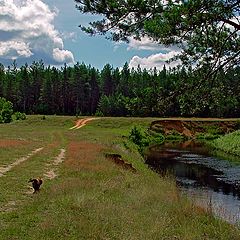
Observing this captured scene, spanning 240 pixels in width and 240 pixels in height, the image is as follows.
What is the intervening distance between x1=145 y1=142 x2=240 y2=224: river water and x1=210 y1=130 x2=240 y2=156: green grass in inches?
183

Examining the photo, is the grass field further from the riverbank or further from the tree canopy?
the riverbank

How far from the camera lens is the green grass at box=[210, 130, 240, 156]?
5894cm

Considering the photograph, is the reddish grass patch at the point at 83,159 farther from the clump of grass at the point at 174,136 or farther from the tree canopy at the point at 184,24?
the clump of grass at the point at 174,136

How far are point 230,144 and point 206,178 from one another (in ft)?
97.7

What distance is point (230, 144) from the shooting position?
6353 centimetres

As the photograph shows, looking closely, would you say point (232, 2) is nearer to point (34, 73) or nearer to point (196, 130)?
point (196, 130)

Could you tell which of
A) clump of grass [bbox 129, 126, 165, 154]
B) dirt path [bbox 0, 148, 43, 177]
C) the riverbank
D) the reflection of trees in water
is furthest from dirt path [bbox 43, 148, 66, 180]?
the riverbank

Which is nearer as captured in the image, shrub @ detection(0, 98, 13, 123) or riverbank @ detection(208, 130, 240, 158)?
riverbank @ detection(208, 130, 240, 158)

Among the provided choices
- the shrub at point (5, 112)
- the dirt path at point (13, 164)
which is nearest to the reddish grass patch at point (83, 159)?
the dirt path at point (13, 164)

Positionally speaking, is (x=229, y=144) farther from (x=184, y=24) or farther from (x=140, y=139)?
(x=184, y=24)

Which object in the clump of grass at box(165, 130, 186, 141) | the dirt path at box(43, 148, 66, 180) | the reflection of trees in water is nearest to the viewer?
the dirt path at box(43, 148, 66, 180)

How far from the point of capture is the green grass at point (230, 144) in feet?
193

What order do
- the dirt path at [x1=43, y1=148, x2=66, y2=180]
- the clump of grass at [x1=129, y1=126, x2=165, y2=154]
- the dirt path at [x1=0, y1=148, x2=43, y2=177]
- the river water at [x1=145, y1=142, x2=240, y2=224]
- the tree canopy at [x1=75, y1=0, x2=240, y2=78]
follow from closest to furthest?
the tree canopy at [x1=75, y1=0, x2=240, y2=78] < the dirt path at [x1=43, y1=148, x2=66, y2=180] < the river water at [x1=145, y1=142, x2=240, y2=224] < the dirt path at [x1=0, y1=148, x2=43, y2=177] < the clump of grass at [x1=129, y1=126, x2=165, y2=154]

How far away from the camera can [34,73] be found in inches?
5207
